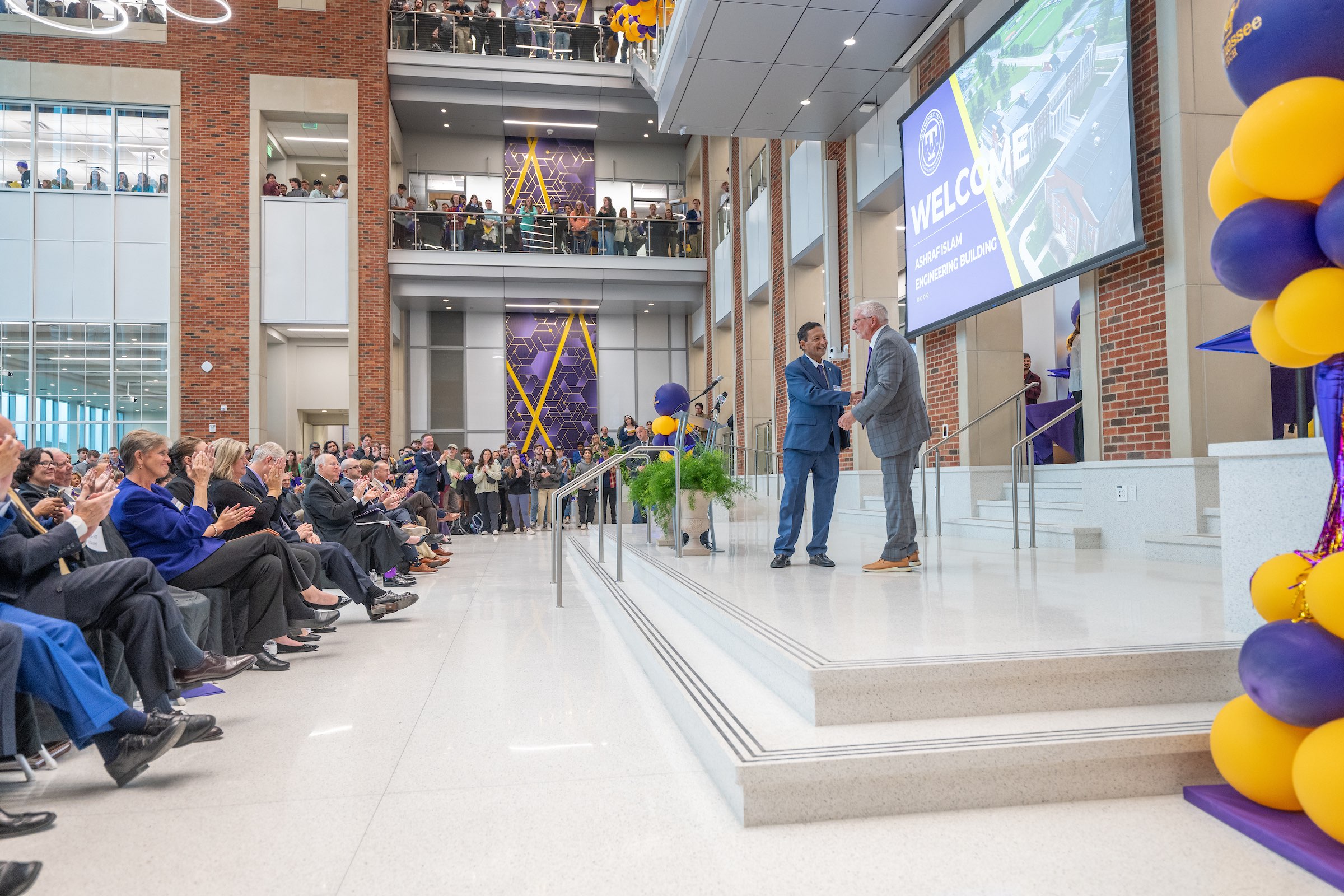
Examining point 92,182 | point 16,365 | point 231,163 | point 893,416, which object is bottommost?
point 893,416

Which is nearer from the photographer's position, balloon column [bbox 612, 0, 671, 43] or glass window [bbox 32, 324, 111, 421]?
balloon column [bbox 612, 0, 671, 43]

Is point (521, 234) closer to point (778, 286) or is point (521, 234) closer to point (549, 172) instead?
point (549, 172)

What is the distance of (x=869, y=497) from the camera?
9.91 meters

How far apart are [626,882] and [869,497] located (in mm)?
8352

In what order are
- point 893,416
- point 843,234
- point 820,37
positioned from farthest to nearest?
point 843,234
point 820,37
point 893,416

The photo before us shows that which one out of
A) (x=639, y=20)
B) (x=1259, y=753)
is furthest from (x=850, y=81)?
(x=1259, y=753)

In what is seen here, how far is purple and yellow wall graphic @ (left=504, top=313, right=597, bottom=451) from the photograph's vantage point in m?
18.8

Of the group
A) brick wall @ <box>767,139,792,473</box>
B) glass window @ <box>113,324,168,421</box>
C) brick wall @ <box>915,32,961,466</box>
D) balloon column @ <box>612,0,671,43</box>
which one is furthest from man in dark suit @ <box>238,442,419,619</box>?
glass window @ <box>113,324,168,421</box>

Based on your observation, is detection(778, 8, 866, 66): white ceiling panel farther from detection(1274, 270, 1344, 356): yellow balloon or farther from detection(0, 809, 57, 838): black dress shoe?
detection(0, 809, 57, 838): black dress shoe

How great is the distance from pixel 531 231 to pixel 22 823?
15.3m

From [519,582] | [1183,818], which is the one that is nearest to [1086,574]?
[1183,818]

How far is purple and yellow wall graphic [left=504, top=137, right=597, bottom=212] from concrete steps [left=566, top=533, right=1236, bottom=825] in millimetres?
17172

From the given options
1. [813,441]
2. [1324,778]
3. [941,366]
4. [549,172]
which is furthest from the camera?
[549,172]

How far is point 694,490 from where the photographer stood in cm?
652
